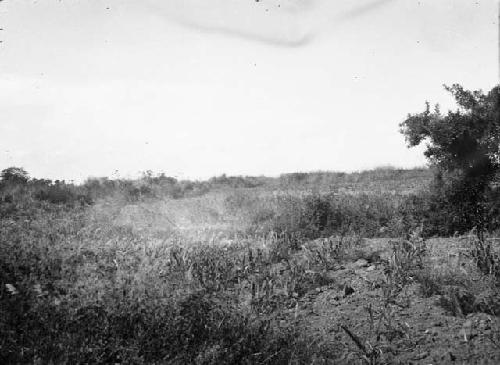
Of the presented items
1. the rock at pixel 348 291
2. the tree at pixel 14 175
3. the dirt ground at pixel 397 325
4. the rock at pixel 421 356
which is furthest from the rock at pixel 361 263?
the tree at pixel 14 175

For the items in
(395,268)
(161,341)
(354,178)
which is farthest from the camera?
(354,178)

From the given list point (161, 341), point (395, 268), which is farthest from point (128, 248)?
point (395, 268)

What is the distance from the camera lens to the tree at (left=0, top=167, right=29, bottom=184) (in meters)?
21.0

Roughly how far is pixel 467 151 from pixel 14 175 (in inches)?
844

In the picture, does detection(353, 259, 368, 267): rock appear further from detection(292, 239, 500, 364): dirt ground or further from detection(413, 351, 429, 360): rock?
detection(413, 351, 429, 360): rock

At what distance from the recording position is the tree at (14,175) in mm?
20953

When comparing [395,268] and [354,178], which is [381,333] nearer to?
[395,268]

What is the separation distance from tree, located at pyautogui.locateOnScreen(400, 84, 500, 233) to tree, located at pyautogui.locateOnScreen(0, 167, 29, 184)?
19310 millimetres

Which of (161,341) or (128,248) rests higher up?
(128,248)

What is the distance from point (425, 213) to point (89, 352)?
8773mm

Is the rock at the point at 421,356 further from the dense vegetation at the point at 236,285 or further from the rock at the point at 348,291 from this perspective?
the rock at the point at 348,291

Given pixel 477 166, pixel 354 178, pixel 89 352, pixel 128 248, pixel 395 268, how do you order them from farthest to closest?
pixel 354 178
pixel 477 166
pixel 128 248
pixel 395 268
pixel 89 352

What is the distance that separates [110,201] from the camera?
17.2 metres

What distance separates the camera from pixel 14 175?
2192cm
